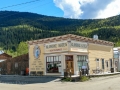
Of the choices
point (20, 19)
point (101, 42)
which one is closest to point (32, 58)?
point (101, 42)

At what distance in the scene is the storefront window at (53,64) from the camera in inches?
1164

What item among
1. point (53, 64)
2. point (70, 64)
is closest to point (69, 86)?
point (70, 64)

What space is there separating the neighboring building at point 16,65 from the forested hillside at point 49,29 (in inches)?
2062

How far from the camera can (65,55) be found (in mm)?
29234

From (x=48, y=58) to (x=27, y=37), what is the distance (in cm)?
8618

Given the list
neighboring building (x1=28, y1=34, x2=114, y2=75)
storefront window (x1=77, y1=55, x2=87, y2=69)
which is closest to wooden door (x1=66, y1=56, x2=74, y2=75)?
neighboring building (x1=28, y1=34, x2=114, y2=75)

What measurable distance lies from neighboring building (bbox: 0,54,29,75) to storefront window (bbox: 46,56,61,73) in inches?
225

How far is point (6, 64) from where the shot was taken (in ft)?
127

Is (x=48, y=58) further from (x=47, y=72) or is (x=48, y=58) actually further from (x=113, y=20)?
(x=113, y=20)

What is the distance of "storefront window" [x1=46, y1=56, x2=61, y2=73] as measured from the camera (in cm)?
2958

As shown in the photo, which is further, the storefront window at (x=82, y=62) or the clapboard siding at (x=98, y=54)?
the clapboard siding at (x=98, y=54)

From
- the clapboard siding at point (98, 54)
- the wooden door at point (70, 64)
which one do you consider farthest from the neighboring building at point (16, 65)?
the clapboard siding at point (98, 54)

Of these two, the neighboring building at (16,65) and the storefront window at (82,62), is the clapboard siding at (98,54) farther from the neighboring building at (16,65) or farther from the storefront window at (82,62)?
the neighboring building at (16,65)

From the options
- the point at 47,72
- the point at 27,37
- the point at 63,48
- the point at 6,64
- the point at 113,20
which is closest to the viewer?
the point at 63,48
